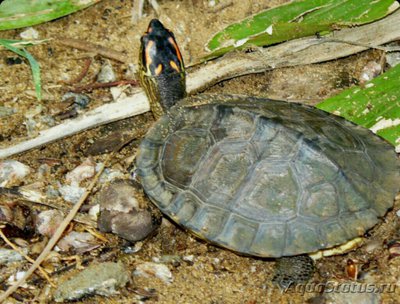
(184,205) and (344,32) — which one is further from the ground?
(344,32)

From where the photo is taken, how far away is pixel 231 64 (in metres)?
4.09

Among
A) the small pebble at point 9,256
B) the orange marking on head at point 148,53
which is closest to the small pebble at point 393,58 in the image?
the orange marking on head at point 148,53

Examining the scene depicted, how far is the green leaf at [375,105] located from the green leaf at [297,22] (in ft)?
1.61

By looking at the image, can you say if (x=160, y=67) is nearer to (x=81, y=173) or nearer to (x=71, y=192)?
(x=81, y=173)

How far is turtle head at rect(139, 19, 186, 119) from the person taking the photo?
153 inches

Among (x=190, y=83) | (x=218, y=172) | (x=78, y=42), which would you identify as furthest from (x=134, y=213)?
(x=78, y=42)

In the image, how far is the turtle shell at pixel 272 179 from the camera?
306 cm

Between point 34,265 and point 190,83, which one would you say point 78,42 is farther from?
point 34,265

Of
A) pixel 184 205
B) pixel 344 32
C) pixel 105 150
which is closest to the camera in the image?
pixel 184 205

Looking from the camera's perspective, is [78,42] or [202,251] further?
[78,42]

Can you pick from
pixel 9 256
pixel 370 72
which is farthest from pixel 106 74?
pixel 370 72

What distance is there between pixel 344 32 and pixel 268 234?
5.83 feet

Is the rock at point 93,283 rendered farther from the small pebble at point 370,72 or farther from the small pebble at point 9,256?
the small pebble at point 370,72

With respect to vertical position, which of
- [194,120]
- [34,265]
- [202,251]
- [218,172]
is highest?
[194,120]
